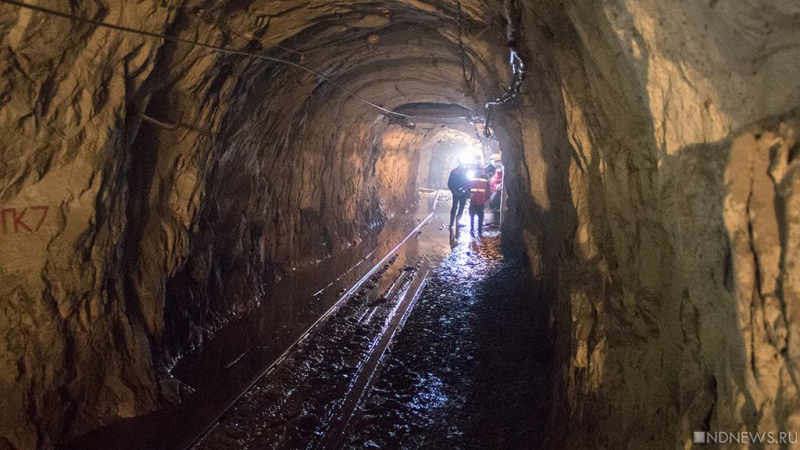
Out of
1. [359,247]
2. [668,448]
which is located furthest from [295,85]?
[668,448]

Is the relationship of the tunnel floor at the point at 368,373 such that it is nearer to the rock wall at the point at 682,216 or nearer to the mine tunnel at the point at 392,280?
the mine tunnel at the point at 392,280

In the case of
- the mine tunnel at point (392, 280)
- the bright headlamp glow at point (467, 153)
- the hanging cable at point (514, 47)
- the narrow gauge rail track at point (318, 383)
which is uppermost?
the bright headlamp glow at point (467, 153)

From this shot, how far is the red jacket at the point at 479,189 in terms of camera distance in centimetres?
1341

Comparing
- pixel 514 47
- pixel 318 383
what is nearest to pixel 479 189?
pixel 318 383

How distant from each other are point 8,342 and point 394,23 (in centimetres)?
539

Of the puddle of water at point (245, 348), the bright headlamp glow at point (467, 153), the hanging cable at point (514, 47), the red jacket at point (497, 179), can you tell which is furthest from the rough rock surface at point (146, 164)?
the bright headlamp glow at point (467, 153)

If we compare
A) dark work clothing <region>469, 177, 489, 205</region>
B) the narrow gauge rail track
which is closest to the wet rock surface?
the narrow gauge rail track

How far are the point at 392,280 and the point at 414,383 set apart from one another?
414 cm

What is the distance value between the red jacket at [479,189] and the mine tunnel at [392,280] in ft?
13.3

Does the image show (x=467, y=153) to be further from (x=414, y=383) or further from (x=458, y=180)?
(x=414, y=383)

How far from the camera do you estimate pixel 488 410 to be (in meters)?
4.88

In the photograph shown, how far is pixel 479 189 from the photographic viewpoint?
13.5 meters

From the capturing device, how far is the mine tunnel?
1.67m

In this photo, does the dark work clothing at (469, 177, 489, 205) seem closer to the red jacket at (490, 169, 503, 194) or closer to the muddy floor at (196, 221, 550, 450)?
the red jacket at (490, 169, 503, 194)
